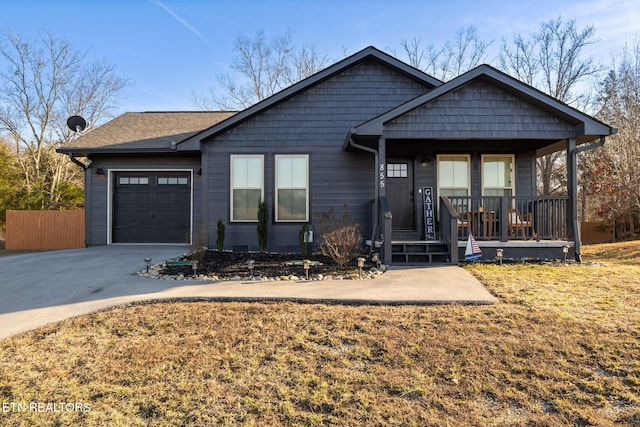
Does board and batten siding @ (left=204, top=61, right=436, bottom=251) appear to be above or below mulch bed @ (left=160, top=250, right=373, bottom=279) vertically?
above

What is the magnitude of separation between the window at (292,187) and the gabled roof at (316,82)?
4.25ft

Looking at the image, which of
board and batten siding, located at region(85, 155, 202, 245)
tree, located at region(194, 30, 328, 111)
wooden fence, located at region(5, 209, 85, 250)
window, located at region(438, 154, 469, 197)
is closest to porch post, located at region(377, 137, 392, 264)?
window, located at region(438, 154, 469, 197)

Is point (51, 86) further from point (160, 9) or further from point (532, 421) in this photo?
point (532, 421)

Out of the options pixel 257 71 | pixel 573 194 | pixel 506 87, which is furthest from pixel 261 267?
pixel 257 71

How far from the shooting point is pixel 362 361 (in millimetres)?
3084

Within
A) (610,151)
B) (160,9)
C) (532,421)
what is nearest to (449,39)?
(610,151)

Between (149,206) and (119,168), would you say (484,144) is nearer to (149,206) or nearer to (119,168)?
(149,206)

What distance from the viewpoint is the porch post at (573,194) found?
294 inches

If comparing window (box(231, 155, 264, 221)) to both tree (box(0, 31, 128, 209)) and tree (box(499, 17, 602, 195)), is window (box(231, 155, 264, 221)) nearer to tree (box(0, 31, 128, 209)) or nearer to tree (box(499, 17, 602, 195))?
tree (box(0, 31, 128, 209))

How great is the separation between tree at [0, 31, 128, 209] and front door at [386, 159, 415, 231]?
56.0 ft

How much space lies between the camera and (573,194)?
24.9 feet

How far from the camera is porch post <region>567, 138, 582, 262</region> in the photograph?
7477 mm

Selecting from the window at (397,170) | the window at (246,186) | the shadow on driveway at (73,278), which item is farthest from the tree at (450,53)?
the shadow on driveway at (73,278)

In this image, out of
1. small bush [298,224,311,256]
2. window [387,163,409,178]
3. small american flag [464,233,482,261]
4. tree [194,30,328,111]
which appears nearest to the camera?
small american flag [464,233,482,261]
